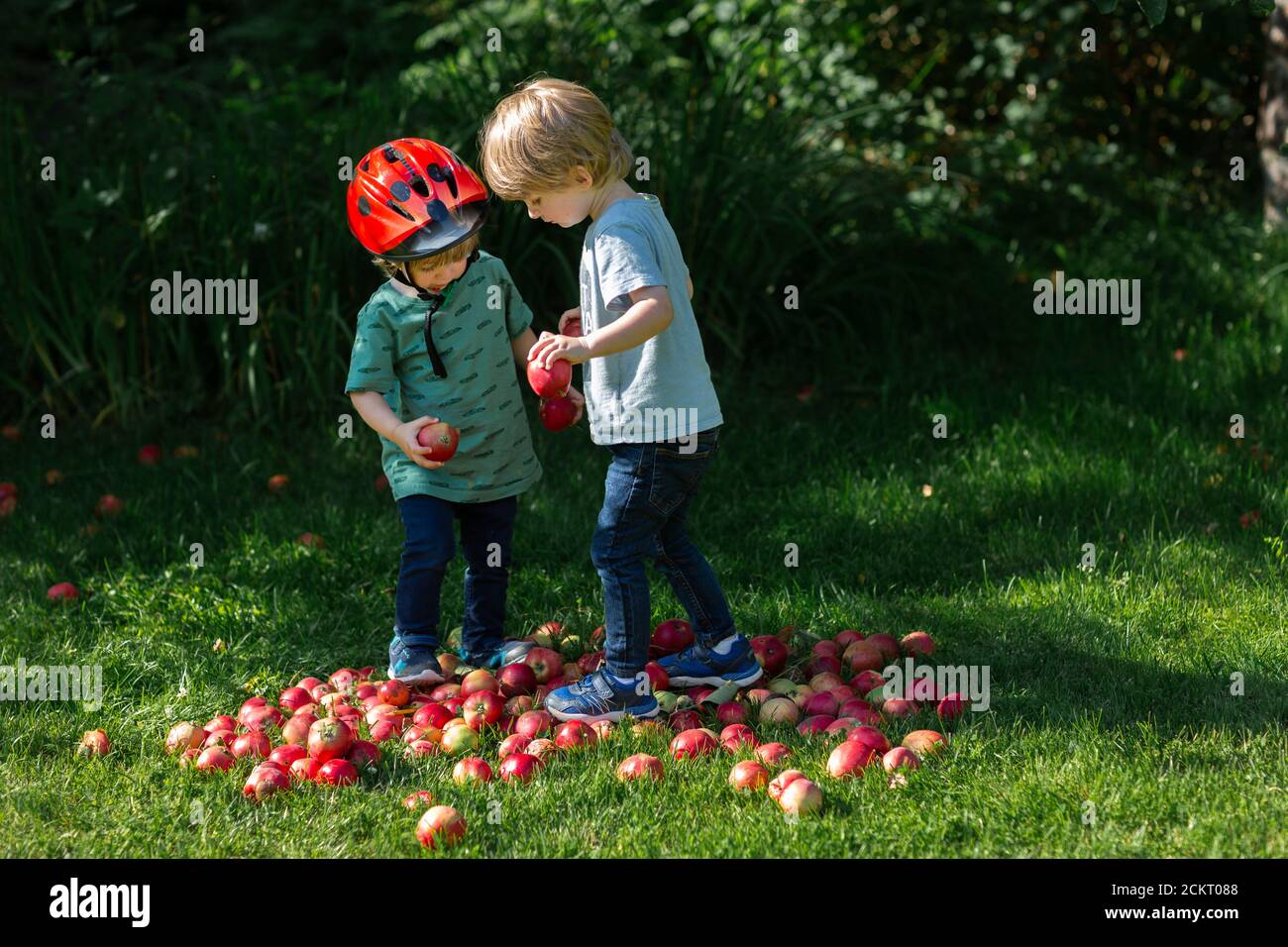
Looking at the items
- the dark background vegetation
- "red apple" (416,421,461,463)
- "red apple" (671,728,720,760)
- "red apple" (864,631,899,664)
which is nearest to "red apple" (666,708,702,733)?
"red apple" (671,728,720,760)

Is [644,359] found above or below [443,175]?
below

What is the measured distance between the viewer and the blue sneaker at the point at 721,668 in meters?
3.87

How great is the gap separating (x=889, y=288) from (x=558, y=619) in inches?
106

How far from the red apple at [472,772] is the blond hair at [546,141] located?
132 centimetres

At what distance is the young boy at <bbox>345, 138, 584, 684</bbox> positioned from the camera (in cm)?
363

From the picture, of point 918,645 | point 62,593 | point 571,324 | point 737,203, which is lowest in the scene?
point 918,645

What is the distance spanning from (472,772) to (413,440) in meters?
0.84

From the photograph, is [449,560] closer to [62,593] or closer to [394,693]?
[394,693]

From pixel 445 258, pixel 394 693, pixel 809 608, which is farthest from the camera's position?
pixel 809 608

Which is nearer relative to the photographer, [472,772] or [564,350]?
[564,350]

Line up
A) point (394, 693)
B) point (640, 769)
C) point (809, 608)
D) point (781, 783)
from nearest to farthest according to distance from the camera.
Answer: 1. point (781, 783)
2. point (640, 769)
3. point (394, 693)
4. point (809, 608)

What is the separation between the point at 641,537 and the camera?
359 cm

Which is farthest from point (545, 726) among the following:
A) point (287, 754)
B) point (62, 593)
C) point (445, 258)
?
point (62, 593)
